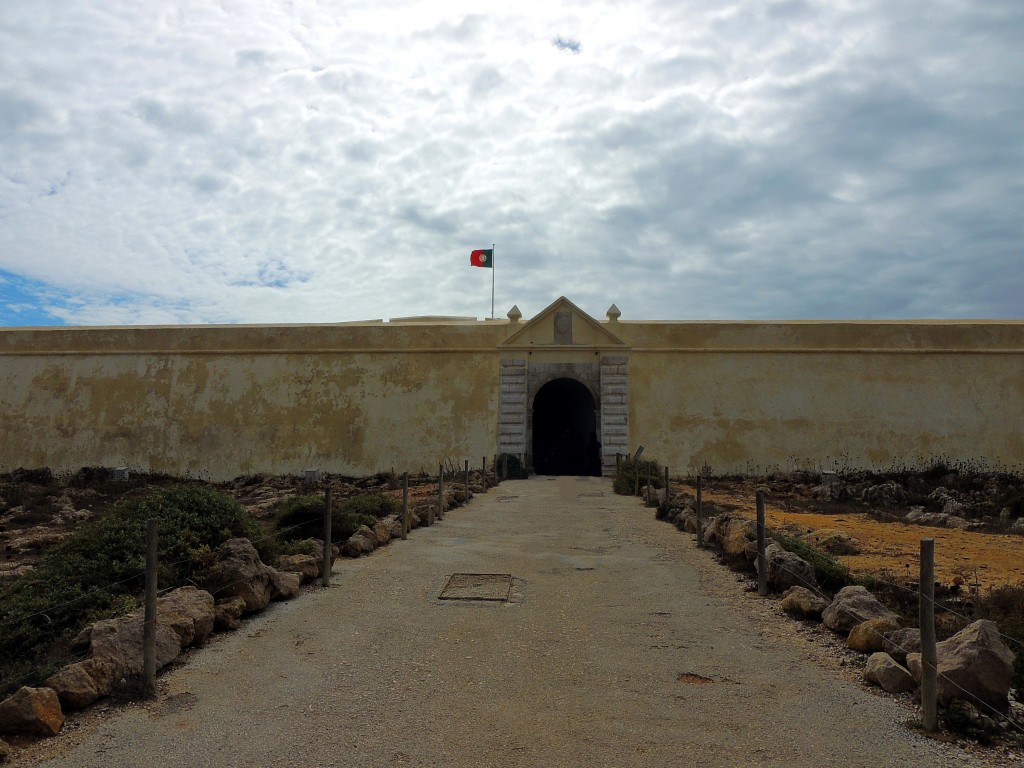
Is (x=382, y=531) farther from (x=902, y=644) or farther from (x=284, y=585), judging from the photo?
(x=902, y=644)

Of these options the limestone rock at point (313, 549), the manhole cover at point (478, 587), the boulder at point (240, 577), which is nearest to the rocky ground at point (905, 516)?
the manhole cover at point (478, 587)

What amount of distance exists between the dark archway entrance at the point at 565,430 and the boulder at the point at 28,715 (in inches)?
854

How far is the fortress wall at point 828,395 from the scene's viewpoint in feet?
76.8

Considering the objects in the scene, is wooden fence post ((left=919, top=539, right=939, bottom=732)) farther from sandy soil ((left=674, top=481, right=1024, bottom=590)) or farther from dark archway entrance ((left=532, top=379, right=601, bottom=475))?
dark archway entrance ((left=532, top=379, right=601, bottom=475))

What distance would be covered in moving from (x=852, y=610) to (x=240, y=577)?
202 inches

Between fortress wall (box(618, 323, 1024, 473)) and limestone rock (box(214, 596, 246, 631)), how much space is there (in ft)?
59.3

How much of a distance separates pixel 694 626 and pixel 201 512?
5.08 meters

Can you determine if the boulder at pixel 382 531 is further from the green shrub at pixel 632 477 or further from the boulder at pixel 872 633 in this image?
the green shrub at pixel 632 477

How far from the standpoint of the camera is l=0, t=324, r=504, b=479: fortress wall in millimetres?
24594

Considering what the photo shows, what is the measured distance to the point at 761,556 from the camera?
7.90 metres

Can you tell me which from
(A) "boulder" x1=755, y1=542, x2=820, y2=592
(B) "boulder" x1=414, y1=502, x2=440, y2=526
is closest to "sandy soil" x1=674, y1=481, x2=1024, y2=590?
(A) "boulder" x1=755, y1=542, x2=820, y2=592

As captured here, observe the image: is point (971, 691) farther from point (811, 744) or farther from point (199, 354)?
point (199, 354)

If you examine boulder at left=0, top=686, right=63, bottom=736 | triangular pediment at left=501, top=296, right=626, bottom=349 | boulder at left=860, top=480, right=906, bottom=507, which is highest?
triangular pediment at left=501, top=296, right=626, bottom=349

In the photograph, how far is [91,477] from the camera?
80.8 feet
